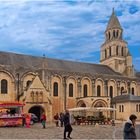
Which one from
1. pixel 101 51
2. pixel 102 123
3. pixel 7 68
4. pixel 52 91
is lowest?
pixel 102 123

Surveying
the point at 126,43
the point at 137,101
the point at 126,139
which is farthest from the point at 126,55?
A: the point at 126,139

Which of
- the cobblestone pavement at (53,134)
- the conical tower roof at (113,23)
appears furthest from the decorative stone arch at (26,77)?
the conical tower roof at (113,23)

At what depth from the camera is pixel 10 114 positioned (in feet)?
113

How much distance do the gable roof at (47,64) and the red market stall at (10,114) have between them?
1414 centimetres

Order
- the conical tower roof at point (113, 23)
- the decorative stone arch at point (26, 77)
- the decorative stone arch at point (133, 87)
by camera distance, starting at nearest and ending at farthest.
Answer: the decorative stone arch at point (26, 77) → the decorative stone arch at point (133, 87) → the conical tower roof at point (113, 23)

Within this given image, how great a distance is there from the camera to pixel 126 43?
69.3m

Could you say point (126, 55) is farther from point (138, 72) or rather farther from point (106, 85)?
point (106, 85)

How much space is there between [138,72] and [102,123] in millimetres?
32178

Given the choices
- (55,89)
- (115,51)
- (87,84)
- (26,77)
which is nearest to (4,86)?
(26,77)

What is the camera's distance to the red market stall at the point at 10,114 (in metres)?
33.6

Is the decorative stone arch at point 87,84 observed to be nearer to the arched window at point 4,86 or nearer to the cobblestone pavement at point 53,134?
the arched window at point 4,86

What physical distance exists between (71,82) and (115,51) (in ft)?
52.0

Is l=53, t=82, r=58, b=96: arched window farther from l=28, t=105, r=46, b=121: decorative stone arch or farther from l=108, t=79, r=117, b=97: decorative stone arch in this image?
l=108, t=79, r=117, b=97: decorative stone arch

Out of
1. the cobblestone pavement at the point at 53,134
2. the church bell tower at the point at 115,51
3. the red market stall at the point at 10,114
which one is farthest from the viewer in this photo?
the church bell tower at the point at 115,51
